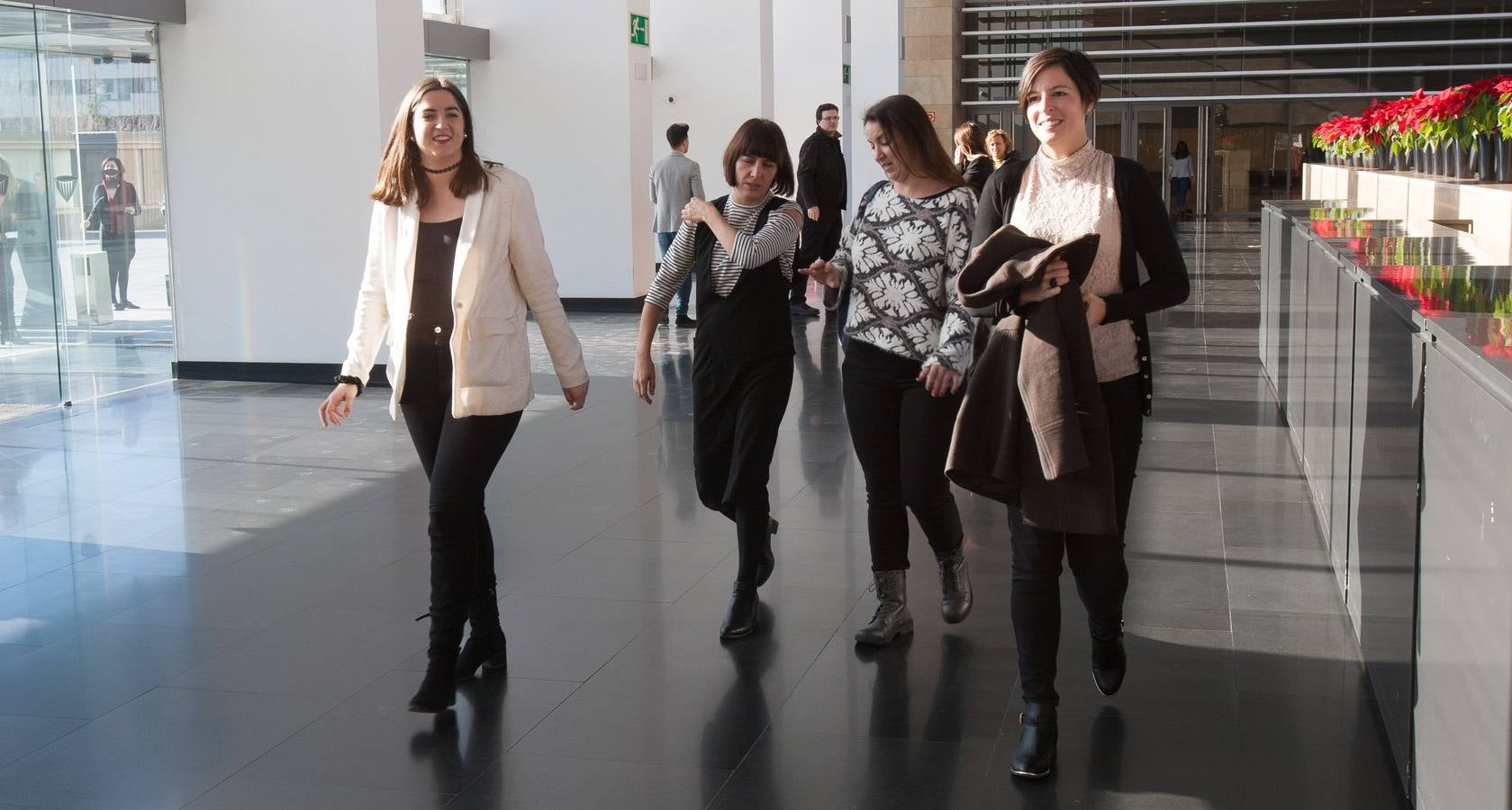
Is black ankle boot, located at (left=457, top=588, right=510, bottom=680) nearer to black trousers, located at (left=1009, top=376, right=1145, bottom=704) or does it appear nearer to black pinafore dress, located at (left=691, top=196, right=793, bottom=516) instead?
black pinafore dress, located at (left=691, top=196, right=793, bottom=516)

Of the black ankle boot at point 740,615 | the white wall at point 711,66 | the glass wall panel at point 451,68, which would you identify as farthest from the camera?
the white wall at point 711,66

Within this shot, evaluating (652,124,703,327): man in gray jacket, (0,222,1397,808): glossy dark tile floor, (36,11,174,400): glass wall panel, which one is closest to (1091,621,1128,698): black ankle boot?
(0,222,1397,808): glossy dark tile floor

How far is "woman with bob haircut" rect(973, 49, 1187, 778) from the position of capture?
3.32 meters

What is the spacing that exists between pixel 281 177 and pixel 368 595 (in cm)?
588

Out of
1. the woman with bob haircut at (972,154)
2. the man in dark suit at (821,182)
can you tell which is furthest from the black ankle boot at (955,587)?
the man in dark suit at (821,182)

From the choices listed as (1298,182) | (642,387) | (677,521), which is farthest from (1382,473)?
(1298,182)

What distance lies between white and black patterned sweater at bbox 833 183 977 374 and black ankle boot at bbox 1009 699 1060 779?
0.92 metres

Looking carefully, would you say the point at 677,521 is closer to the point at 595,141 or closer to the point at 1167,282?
the point at 1167,282

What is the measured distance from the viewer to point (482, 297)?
3.69m

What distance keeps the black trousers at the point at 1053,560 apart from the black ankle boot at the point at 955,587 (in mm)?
787

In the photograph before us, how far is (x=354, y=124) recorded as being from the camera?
31.8 feet

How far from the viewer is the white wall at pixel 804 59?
22.4 m

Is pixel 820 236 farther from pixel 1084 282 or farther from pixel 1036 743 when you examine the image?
pixel 1036 743

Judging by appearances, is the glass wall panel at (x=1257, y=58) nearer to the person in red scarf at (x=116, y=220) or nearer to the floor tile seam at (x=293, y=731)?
the person in red scarf at (x=116, y=220)
